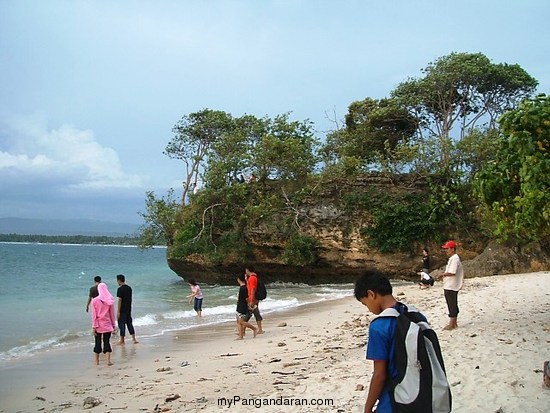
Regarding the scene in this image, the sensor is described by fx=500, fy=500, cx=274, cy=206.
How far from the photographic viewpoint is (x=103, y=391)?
7125mm

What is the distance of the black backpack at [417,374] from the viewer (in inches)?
114

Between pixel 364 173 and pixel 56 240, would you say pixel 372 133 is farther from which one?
pixel 56 240

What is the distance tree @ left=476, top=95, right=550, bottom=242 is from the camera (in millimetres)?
6203

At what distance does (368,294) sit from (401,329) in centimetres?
38

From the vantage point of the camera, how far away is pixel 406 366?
2906 millimetres

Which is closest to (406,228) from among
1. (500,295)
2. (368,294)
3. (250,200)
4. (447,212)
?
(447,212)

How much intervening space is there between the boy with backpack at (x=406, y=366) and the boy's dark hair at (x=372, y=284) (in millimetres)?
158

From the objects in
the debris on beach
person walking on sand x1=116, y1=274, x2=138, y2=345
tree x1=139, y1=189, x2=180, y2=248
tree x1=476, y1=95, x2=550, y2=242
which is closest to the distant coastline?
tree x1=139, y1=189, x2=180, y2=248

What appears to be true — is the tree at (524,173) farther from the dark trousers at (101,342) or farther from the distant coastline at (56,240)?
the distant coastline at (56,240)

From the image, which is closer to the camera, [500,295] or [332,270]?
[500,295]

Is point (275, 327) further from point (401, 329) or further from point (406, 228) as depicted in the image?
point (406, 228)

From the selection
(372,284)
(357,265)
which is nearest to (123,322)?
(372,284)

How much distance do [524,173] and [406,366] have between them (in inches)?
172

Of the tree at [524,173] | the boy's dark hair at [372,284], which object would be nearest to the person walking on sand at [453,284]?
the tree at [524,173]
